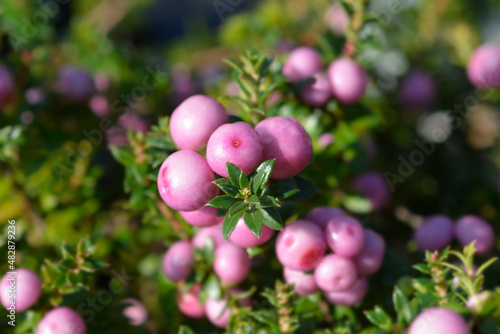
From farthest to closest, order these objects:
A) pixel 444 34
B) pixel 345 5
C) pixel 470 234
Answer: pixel 444 34, pixel 345 5, pixel 470 234

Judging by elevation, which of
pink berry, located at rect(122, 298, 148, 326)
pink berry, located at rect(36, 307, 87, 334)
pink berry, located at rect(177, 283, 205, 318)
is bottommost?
pink berry, located at rect(122, 298, 148, 326)

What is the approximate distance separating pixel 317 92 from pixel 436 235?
0.60 meters

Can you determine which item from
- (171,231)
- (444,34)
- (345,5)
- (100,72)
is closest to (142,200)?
(171,231)

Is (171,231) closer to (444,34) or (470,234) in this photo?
(470,234)

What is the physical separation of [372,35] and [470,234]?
733mm

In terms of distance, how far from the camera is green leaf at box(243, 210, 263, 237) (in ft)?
2.88

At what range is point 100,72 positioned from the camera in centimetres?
225

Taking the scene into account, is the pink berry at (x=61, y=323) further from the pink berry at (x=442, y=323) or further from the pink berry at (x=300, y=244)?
the pink berry at (x=442, y=323)

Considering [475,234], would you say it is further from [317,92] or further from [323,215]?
[317,92]

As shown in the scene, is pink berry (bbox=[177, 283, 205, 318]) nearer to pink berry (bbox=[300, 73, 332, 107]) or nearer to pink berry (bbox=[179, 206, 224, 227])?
pink berry (bbox=[179, 206, 224, 227])

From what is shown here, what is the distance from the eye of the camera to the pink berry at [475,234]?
1381 mm

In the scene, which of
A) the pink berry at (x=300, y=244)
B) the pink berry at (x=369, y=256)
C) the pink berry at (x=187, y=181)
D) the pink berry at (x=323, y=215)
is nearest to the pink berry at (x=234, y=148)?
the pink berry at (x=187, y=181)

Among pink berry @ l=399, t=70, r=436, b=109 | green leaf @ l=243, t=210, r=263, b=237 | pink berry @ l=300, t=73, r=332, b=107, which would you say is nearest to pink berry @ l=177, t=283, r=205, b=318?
green leaf @ l=243, t=210, r=263, b=237

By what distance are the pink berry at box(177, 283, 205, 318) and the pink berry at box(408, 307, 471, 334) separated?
710 millimetres
